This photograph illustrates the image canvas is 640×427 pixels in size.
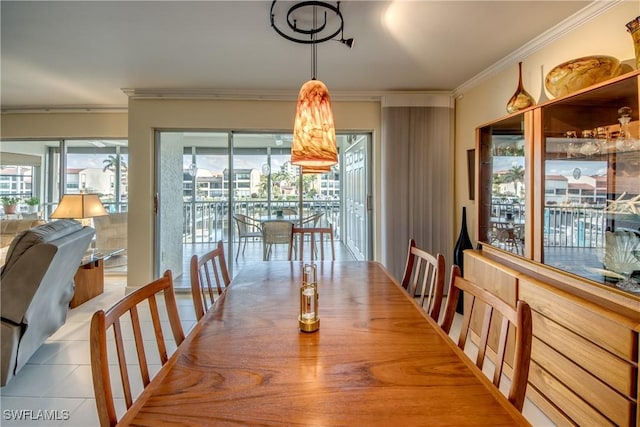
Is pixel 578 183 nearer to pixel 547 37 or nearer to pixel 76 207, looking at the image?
pixel 547 37

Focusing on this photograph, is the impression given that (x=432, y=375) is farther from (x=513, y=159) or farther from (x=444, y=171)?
(x=444, y=171)

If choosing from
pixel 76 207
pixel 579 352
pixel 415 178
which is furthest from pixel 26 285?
pixel 415 178

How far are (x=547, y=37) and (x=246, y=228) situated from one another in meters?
3.69

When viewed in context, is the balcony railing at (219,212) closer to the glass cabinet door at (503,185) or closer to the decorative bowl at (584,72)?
the glass cabinet door at (503,185)

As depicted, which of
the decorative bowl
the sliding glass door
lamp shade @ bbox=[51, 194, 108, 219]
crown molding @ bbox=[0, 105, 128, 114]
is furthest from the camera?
crown molding @ bbox=[0, 105, 128, 114]

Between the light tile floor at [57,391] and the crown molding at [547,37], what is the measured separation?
2478 millimetres

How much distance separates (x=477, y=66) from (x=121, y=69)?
3.44 metres

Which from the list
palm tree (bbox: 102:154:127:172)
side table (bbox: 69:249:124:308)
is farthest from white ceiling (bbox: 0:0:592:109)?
side table (bbox: 69:249:124:308)

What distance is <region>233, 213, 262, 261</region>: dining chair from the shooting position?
426cm

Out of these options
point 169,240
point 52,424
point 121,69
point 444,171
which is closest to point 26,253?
point 52,424

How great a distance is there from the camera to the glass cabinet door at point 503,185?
225 centimetres

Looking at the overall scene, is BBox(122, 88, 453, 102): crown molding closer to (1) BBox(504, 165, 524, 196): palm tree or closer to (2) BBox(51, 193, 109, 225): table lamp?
(2) BBox(51, 193, 109, 225): table lamp

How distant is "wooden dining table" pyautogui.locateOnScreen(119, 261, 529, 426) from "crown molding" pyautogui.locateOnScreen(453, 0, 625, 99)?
2232 millimetres

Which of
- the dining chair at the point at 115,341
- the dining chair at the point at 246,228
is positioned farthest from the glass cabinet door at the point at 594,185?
the dining chair at the point at 246,228
